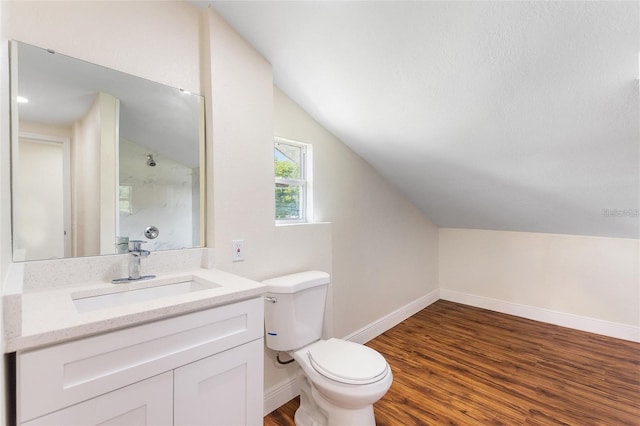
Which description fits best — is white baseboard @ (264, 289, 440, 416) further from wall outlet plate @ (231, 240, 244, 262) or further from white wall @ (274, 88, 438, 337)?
wall outlet plate @ (231, 240, 244, 262)

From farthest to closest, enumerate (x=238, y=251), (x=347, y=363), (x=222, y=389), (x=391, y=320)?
1. (x=391, y=320)
2. (x=238, y=251)
3. (x=347, y=363)
4. (x=222, y=389)

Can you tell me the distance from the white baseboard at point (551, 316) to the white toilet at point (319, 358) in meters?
2.45

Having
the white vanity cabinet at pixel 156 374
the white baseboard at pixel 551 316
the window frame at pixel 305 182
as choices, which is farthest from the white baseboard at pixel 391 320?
the white vanity cabinet at pixel 156 374

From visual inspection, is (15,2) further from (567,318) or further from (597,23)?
(567,318)

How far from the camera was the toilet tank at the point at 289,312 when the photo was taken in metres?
1.67

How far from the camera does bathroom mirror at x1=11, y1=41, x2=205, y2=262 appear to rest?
1166 millimetres

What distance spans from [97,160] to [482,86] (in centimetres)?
189

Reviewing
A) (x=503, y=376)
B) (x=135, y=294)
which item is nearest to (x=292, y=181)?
(x=135, y=294)

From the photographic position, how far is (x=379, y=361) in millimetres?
1520

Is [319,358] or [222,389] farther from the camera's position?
[319,358]

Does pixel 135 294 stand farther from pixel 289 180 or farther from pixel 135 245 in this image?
pixel 289 180

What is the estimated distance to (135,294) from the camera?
1.27 meters

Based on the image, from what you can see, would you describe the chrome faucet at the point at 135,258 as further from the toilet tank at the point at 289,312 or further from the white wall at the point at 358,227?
the white wall at the point at 358,227

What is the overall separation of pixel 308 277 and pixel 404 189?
65.1 inches
